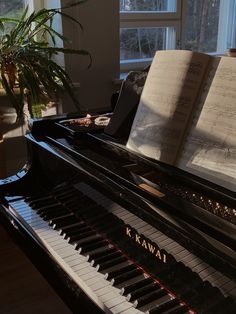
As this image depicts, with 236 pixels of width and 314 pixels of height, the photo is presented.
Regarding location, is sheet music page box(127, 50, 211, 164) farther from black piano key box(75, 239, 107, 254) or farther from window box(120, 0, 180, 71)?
window box(120, 0, 180, 71)

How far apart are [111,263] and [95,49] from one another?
1861 millimetres

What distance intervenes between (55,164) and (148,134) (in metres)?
0.43

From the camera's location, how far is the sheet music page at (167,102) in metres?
1.12

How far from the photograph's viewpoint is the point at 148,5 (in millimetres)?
3041

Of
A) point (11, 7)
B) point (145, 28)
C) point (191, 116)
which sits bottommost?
point (191, 116)

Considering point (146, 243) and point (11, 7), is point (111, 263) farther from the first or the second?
point (11, 7)

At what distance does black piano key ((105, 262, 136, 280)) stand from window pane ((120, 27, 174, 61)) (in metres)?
2.24

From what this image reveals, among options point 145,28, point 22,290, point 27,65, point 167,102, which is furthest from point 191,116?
point 145,28

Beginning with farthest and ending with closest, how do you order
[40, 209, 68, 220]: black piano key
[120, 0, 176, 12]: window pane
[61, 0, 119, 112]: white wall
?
[120, 0, 176, 12]: window pane, [61, 0, 119, 112]: white wall, [40, 209, 68, 220]: black piano key

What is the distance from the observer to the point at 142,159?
1.22 metres

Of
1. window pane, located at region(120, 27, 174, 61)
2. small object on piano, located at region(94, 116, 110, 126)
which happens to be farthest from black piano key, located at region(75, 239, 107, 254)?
window pane, located at region(120, 27, 174, 61)

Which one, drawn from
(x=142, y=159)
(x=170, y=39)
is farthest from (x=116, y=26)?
(x=142, y=159)

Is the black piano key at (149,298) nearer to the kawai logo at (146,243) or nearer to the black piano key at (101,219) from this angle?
the kawai logo at (146,243)

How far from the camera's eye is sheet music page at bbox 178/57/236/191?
1.00 meters
